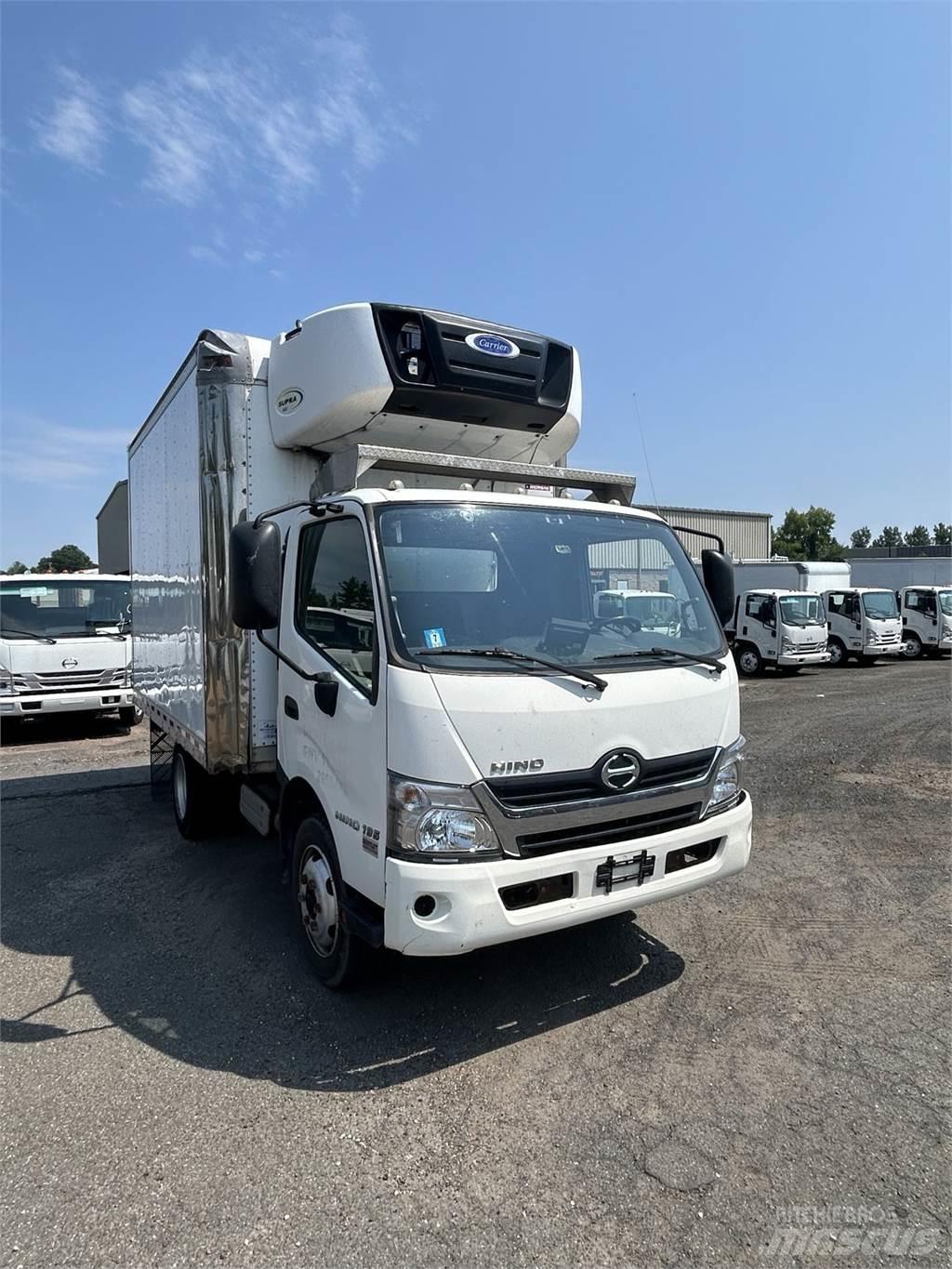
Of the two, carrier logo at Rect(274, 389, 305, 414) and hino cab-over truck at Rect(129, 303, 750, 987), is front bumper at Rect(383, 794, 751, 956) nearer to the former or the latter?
hino cab-over truck at Rect(129, 303, 750, 987)

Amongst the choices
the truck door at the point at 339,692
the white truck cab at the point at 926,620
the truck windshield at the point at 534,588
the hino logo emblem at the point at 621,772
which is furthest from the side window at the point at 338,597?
the white truck cab at the point at 926,620

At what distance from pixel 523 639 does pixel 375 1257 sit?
2.18 metres

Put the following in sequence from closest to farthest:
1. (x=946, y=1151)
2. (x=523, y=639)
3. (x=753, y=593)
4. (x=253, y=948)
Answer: (x=946, y=1151) < (x=523, y=639) < (x=253, y=948) < (x=753, y=593)

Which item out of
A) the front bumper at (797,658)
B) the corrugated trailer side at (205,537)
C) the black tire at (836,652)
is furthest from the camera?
the black tire at (836,652)

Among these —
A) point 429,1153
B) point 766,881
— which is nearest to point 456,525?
point 429,1153

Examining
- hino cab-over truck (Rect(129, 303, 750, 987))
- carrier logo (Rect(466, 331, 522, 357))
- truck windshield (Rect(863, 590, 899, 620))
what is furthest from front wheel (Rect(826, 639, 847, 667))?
carrier logo (Rect(466, 331, 522, 357))

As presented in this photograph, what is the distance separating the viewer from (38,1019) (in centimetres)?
365

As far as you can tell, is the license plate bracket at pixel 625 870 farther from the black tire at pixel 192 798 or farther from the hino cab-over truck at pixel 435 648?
the black tire at pixel 192 798

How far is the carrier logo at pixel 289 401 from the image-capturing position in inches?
171

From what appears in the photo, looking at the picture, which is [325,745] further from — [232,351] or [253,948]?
[232,351]

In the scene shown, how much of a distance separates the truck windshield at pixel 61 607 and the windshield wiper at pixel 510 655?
896 centimetres

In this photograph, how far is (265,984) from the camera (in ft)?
12.9

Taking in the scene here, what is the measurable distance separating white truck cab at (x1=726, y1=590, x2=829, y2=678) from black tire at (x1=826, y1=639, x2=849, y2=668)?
2.05 metres

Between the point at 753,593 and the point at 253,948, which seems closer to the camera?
the point at 253,948
